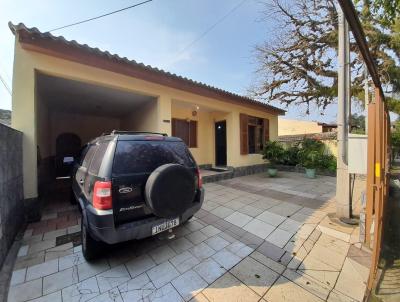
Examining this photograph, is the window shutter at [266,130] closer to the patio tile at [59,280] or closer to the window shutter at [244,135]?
the window shutter at [244,135]

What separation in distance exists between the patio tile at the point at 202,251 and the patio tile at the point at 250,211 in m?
1.46

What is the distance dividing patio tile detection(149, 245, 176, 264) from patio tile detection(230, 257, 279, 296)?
887 millimetres

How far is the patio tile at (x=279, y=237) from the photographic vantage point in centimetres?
291

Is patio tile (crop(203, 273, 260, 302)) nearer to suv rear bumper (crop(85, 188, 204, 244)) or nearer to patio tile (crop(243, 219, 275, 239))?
suv rear bumper (crop(85, 188, 204, 244))

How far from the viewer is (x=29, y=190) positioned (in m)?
3.82

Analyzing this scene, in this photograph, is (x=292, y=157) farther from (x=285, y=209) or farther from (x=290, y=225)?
(x=290, y=225)

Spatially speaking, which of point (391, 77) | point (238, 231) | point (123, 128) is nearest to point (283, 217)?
point (238, 231)

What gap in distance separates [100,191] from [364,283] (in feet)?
10.4

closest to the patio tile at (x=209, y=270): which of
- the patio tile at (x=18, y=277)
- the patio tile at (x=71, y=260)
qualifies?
the patio tile at (x=71, y=260)

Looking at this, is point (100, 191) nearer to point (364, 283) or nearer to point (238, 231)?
point (238, 231)

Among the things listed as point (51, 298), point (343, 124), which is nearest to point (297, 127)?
point (343, 124)

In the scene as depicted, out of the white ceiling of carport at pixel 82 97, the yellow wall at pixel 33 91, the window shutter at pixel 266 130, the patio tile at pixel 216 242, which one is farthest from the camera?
the window shutter at pixel 266 130

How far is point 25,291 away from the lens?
204 centimetres

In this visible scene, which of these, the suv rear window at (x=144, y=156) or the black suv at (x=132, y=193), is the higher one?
the suv rear window at (x=144, y=156)
